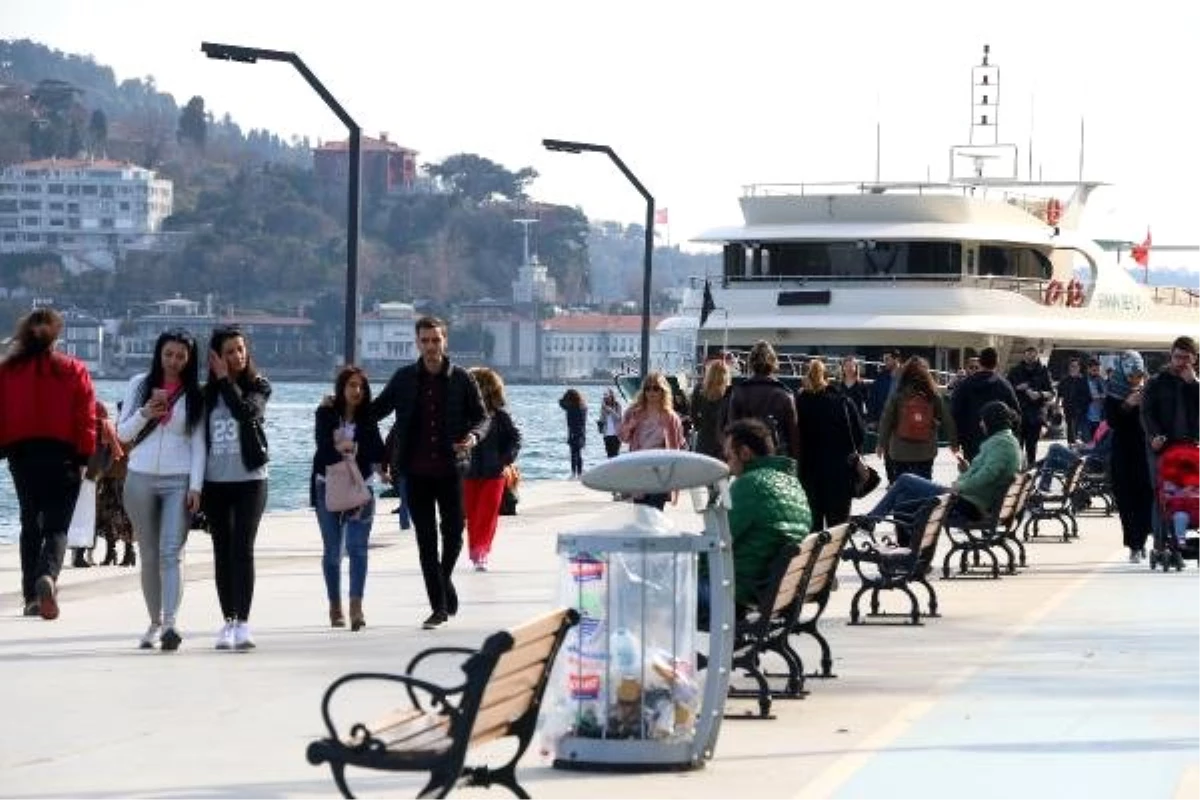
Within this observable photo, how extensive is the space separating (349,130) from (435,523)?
13.9 m

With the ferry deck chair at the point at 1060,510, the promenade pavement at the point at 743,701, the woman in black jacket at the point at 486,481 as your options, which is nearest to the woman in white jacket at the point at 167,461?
the promenade pavement at the point at 743,701

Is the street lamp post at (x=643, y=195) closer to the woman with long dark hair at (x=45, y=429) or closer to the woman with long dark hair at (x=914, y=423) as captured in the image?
the woman with long dark hair at (x=914, y=423)

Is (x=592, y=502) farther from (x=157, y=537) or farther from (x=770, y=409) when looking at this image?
(x=157, y=537)

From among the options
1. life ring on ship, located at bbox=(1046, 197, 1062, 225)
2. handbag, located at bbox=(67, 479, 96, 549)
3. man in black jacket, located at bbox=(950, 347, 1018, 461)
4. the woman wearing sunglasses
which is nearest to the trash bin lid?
handbag, located at bbox=(67, 479, 96, 549)

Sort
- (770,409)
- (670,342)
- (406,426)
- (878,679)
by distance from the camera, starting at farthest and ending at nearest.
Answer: (670,342) < (770,409) < (406,426) < (878,679)

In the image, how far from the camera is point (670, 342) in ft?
249

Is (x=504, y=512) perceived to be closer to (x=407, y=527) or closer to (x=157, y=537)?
(x=407, y=527)

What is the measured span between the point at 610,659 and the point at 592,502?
24.4 meters

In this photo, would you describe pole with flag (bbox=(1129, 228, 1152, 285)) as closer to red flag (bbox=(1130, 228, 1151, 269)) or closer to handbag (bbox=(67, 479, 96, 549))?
red flag (bbox=(1130, 228, 1151, 269))

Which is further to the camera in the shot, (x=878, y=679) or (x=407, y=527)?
(x=407, y=527)

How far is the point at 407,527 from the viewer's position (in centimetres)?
2922

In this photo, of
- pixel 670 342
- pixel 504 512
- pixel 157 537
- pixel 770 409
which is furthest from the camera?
pixel 670 342

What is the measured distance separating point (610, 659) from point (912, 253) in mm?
59435

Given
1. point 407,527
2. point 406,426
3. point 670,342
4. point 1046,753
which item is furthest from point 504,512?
point 670,342
